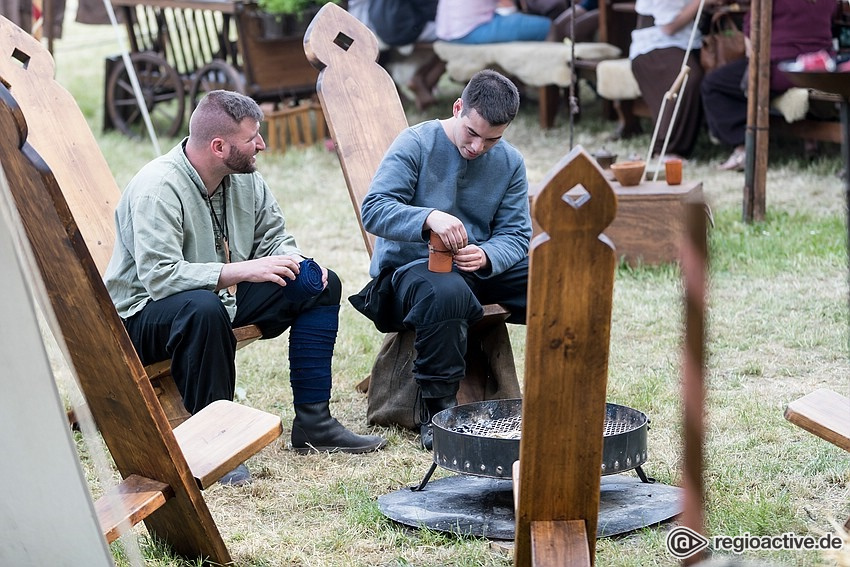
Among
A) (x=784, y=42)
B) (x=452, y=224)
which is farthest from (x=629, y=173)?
(x=784, y=42)

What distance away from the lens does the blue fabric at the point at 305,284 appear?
11.2ft

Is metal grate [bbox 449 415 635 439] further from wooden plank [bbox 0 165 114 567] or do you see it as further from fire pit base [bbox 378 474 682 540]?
wooden plank [bbox 0 165 114 567]

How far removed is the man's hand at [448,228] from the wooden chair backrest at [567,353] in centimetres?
140

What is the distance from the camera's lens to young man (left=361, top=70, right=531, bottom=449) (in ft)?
11.1

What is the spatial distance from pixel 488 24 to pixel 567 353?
749cm

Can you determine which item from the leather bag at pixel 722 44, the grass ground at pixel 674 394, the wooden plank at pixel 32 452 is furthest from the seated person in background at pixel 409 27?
the wooden plank at pixel 32 452

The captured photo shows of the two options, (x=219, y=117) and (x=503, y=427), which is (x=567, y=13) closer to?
(x=219, y=117)

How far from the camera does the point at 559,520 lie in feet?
6.81

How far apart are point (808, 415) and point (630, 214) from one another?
2.84 meters

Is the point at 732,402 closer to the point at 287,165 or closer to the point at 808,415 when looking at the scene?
the point at 808,415

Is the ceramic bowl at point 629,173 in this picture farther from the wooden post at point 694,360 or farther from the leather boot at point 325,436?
the wooden post at point 694,360

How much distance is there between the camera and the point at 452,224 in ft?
11.0

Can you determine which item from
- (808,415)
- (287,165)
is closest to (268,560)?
(808,415)

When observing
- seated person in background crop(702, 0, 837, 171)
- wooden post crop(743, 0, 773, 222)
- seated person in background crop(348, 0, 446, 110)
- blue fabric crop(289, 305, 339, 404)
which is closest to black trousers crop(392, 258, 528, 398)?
blue fabric crop(289, 305, 339, 404)
